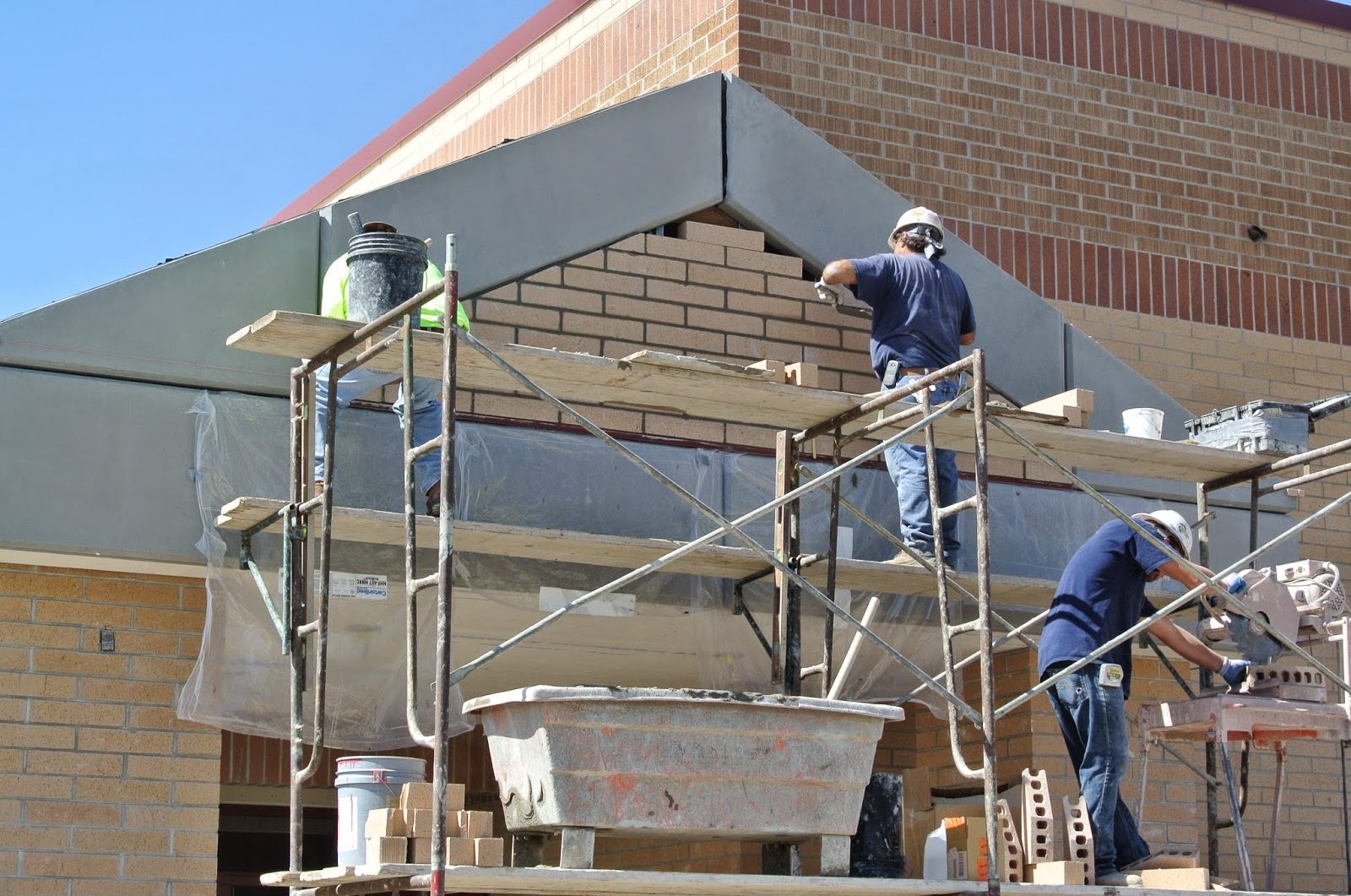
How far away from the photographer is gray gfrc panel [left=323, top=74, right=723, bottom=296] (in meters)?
7.56

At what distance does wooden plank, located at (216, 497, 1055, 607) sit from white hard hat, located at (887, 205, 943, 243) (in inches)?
58.9

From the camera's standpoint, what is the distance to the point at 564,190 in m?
7.93

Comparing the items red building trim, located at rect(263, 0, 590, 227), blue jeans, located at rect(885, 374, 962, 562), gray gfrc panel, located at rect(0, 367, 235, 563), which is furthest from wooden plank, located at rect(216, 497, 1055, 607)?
red building trim, located at rect(263, 0, 590, 227)

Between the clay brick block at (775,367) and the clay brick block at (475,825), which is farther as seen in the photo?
the clay brick block at (775,367)

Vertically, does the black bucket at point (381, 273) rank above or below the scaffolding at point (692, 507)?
above

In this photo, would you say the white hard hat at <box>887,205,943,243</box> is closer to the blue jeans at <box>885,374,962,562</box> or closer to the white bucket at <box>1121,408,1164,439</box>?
the blue jeans at <box>885,374,962,562</box>

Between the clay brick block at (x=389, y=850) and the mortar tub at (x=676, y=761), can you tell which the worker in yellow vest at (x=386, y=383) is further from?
the clay brick block at (x=389, y=850)

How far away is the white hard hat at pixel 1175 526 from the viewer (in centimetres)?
737

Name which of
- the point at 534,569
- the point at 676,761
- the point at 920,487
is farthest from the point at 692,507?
the point at 676,761

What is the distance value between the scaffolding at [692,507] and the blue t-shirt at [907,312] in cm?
21

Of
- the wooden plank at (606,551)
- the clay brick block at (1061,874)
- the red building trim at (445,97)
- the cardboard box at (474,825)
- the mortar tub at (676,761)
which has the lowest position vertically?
the clay brick block at (1061,874)

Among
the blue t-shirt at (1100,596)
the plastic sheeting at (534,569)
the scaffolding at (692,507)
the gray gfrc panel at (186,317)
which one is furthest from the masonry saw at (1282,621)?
the gray gfrc panel at (186,317)

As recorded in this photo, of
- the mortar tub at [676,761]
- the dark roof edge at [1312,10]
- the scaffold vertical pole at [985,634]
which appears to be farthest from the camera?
the dark roof edge at [1312,10]

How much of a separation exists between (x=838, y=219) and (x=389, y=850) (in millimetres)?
4064
